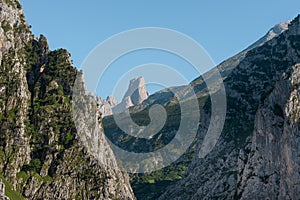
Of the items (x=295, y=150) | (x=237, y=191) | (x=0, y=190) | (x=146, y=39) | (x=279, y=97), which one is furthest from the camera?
(x=237, y=191)

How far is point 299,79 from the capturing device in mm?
177875

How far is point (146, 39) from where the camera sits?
137 metres

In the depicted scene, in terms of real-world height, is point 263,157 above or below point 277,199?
above

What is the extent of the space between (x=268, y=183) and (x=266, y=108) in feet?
106

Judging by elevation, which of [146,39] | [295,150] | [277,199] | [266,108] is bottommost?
[277,199]

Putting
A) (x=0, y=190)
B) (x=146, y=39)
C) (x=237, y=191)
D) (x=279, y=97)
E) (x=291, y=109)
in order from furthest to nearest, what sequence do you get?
(x=237, y=191) < (x=279, y=97) < (x=291, y=109) < (x=0, y=190) < (x=146, y=39)

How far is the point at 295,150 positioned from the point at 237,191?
151 feet

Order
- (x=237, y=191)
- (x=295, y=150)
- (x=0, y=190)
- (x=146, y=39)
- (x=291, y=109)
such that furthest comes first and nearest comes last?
1. (x=237, y=191)
2. (x=291, y=109)
3. (x=295, y=150)
4. (x=0, y=190)
5. (x=146, y=39)

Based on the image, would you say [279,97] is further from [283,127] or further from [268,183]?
[268,183]

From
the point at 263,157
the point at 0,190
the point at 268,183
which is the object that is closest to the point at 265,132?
the point at 263,157

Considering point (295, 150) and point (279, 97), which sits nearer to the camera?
point (295, 150)

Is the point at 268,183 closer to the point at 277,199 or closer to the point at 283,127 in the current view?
the point at 277,199

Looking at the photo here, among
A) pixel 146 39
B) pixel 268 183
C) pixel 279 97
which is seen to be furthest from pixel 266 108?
pixel 146 39

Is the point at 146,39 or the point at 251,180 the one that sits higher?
the point at 146,39
